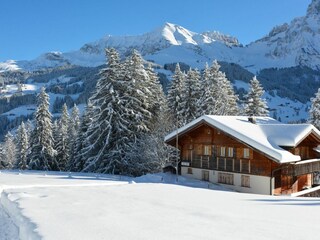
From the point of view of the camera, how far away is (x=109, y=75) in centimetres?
3784

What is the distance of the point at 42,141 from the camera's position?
4531cm

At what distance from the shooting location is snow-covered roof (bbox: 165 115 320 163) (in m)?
25.6

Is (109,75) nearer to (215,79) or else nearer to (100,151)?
(100,151)

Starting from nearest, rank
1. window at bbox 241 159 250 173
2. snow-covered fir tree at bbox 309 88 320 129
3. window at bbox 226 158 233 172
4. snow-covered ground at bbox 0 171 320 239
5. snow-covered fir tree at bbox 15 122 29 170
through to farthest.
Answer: snow-covered ground at bbox 0 171 320 239, window at bbox 241 159 250 173, window at bbox 226 158 233 172, snow-covered fir tree at bbox 309 88 320 129, snow-covered fir tree at bbox 15 122 29 170

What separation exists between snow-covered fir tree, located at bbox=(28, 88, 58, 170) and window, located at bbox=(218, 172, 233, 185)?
2541cm

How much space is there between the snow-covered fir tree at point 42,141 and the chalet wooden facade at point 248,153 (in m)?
20.9

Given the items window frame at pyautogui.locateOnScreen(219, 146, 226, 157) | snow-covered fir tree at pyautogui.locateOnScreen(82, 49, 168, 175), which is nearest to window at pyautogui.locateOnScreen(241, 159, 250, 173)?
window frame at pyautogui.locateOnScreen(219, 146, 226, 157)

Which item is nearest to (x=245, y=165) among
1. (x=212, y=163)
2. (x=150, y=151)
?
(x=212, y=163)

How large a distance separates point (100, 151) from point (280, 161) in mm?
19006

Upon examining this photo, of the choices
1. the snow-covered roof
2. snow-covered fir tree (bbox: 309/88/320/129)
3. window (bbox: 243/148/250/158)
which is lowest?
window (bbox: 243/148/250/158)

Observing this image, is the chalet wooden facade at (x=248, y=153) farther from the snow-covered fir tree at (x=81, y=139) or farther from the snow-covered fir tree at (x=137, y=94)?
the snow-covered fir tree at (x=81, y=139)

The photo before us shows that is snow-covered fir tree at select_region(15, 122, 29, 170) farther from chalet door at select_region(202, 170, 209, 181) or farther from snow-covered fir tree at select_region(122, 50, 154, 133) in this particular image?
chalet door at select_region(202, 170, 209, 181)

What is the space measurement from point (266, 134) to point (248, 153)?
2493 mm

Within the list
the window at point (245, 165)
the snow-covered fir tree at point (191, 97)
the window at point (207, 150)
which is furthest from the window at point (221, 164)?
the snow-covered fir tree at point (191, 97)
